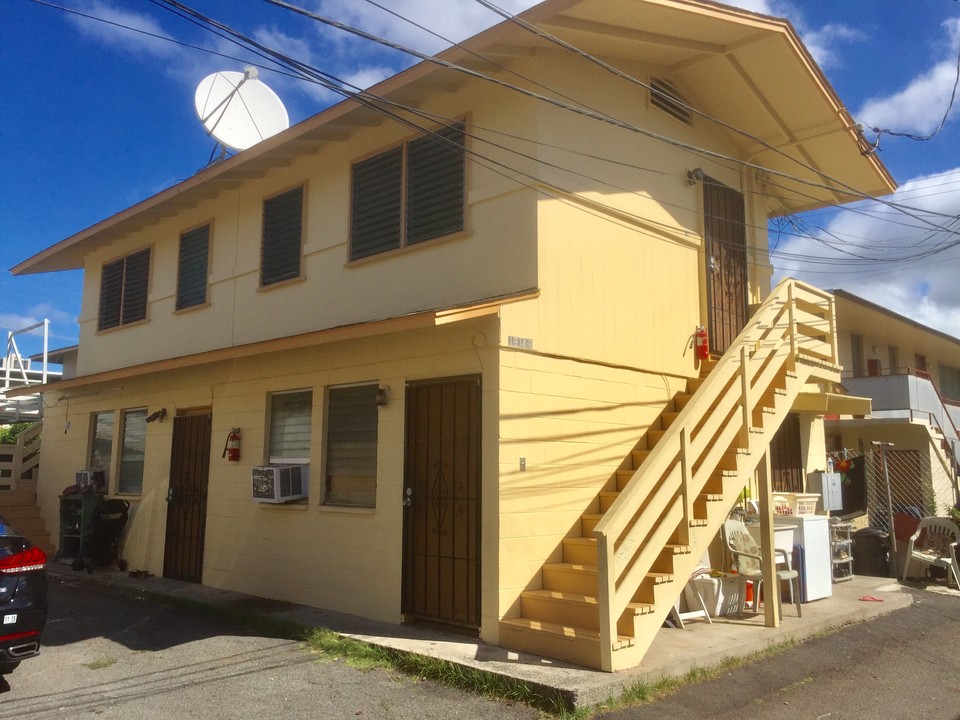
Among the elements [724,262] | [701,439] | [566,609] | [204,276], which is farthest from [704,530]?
[204,276]

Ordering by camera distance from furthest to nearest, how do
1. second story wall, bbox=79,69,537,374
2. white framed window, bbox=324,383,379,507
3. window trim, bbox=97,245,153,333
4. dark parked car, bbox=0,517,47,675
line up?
window trim, bbox=97,245,153,333
white framed window, bbox=324,383,379,507
second story wall, bbox=79,69,537,374
dark parked car, bbox=0,517,47,675

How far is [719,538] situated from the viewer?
9.45m

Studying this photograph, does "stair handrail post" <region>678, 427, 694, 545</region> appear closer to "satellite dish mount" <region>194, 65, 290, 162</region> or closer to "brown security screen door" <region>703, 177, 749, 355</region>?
"brown security screen door" <region>703, 177, 749, 355</region>

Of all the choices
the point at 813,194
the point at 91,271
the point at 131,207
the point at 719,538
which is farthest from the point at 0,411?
the point at 813,194

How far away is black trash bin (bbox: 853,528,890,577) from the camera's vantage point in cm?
1174

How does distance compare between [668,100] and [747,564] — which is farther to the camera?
[668,100]

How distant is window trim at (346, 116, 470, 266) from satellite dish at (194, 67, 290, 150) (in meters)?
2.72

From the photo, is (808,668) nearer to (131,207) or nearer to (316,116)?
(316,116)

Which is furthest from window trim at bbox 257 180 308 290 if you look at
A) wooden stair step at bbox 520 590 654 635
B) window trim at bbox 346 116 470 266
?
wooden stair step at bbox 520 590 654 635

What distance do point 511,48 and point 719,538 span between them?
6.15 meters

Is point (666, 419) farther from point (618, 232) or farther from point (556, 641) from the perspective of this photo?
point (556, 641)

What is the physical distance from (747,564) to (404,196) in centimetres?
550

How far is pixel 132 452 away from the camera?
12.3 meters

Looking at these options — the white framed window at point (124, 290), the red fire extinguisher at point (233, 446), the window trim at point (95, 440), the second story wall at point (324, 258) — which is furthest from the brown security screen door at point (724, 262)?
the window trim at point (95, 440)
